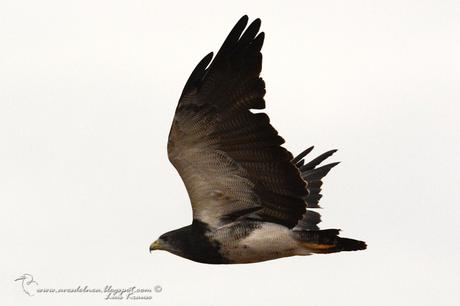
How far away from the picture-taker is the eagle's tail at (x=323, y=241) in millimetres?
21344

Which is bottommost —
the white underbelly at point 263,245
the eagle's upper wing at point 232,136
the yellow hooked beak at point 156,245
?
the yellow hooked beak at point 156,245

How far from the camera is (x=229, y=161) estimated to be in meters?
20.8

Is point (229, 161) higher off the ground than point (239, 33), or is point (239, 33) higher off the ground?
point (239, 33)

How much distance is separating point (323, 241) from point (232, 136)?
7.42 feet

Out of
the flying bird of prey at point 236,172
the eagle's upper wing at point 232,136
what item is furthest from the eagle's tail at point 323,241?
the eagle's upper wing at point 232,136

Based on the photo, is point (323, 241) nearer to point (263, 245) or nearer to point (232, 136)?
point (263, 245)

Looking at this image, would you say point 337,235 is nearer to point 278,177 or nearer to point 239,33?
point 278,177

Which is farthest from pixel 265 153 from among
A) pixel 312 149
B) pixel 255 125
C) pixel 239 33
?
pixel 312 149

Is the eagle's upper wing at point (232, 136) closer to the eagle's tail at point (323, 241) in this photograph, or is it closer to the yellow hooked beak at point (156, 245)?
the eagle's tail at point (323, 241)

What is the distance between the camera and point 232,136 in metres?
20.5

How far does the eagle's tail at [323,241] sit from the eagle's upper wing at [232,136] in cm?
47

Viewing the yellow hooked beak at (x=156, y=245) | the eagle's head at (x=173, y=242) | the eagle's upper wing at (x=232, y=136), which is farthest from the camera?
the yellow hooked beak at (x=156, y=245)

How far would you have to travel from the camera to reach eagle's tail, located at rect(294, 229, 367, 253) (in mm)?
21344

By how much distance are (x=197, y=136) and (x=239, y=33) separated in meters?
1.60
